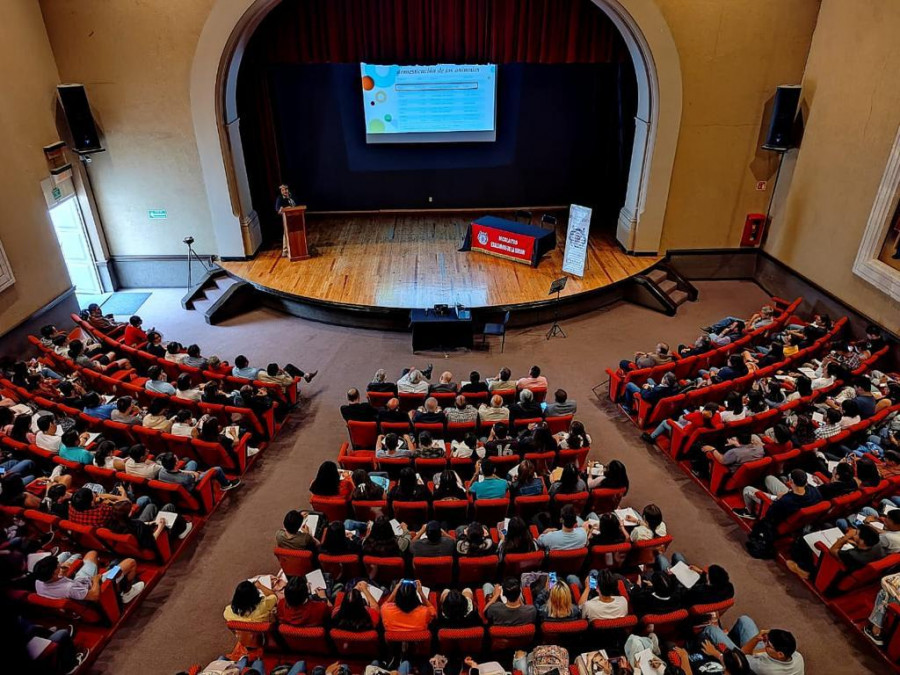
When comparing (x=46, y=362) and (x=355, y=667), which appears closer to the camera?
(x=355, y=667)

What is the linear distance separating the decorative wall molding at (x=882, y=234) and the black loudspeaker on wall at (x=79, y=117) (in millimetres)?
11851

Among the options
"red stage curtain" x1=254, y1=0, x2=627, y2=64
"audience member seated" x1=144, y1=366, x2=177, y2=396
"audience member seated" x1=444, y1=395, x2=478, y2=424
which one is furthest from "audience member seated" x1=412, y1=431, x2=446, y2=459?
"red stage curtain" x1=254, y1=0, x2=627, y2=64

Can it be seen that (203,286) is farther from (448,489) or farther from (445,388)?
(448,489)

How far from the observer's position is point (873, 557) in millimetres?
5414

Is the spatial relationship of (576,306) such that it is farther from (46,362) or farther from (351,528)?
(46,362)

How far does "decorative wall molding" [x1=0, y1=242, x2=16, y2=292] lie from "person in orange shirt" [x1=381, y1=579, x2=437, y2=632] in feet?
25.5

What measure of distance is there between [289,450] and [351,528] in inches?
88.2

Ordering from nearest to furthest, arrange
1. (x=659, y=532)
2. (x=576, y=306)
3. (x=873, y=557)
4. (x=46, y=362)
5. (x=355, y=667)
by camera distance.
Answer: (x=355, y=667), (x=873, y=557), (x=659, y=532), (x=46, y=362), (x=576, y=306)

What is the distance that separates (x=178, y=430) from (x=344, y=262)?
18.0 ft

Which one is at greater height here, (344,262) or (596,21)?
(596,21)

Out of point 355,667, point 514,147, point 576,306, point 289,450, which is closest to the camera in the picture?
point 355,667

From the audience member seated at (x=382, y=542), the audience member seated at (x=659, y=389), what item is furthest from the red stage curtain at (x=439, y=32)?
the audience member seated at (x=382, y=542)

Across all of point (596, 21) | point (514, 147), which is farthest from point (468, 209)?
point (596, 21)

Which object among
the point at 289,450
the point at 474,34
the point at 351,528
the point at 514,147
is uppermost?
the point at 474,34
